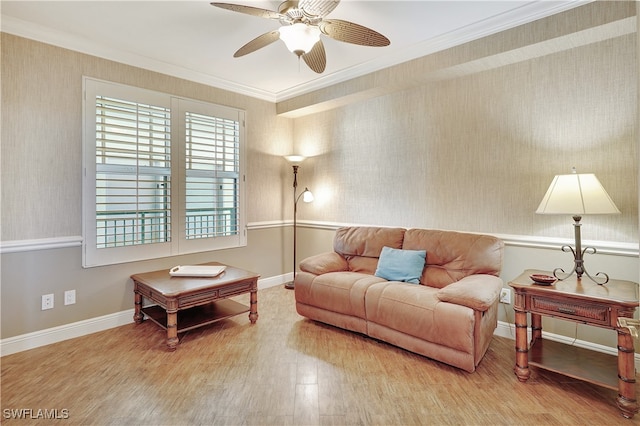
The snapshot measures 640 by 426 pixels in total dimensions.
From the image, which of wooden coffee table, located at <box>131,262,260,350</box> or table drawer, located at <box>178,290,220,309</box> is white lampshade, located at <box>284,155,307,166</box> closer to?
wooden coffee table, located at <box>131,262,260,350</box>

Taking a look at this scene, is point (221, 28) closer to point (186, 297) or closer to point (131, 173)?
point (131, 173)

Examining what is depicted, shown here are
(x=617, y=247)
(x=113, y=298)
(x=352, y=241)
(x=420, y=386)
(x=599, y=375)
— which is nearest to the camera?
(x=599, y=375)

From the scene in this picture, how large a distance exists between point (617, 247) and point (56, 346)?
448 centimetres

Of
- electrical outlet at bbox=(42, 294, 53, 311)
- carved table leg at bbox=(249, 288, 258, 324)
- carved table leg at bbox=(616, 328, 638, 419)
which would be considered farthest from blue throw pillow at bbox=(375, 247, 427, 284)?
electrical outlet at bbox=(42, 294, 53, 311)

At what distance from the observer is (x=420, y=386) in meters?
2.17

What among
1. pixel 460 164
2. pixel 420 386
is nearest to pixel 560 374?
pixel 420 386

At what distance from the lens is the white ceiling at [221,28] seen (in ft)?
8.00

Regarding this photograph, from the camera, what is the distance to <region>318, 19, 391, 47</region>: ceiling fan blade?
84.9 inches

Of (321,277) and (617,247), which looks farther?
(321,277)

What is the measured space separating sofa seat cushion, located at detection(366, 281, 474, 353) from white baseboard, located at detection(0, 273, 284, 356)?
2411 millimetres

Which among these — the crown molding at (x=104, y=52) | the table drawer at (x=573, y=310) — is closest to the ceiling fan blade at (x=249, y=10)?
the crown molding at (x=104, y=52)

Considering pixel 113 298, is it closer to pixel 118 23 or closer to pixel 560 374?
pixel 118 23

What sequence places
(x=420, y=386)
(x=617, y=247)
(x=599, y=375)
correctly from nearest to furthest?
(x=599, y=375) < (x=420, y=386) < (x=617, y=247)

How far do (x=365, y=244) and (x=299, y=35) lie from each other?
6.89 feet
